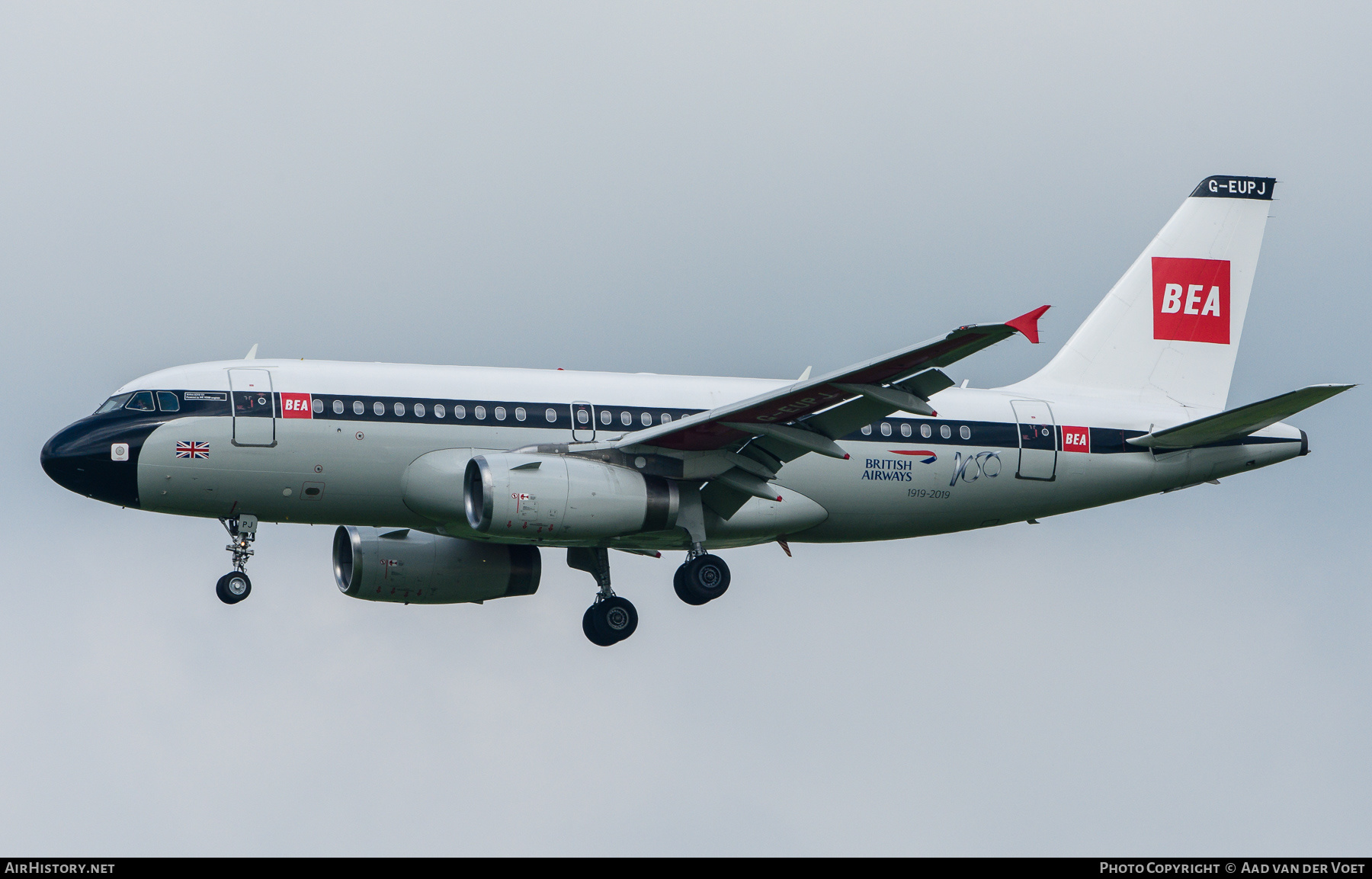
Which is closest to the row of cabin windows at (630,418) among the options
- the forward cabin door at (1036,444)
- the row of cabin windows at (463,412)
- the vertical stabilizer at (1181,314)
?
the row of cabin windows at (463,412)

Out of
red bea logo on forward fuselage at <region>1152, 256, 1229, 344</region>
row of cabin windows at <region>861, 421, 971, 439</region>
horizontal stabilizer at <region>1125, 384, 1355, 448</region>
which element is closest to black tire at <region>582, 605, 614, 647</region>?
row of cabin windows at <region>861, 421, 971, 439</region>

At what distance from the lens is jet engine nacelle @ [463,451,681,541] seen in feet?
105

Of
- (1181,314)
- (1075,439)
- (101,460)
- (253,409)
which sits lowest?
(101,460)

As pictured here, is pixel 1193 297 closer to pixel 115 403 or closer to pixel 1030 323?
pixel 1030 323

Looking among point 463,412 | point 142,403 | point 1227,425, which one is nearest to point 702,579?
point 463,412

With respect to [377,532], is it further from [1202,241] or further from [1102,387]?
[1202,241]

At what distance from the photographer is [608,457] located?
33.7m

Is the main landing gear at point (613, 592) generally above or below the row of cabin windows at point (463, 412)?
below

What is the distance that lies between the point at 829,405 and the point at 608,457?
475 centimetres

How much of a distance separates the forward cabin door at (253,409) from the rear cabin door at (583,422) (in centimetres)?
588

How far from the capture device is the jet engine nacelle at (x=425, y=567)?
37906 mm

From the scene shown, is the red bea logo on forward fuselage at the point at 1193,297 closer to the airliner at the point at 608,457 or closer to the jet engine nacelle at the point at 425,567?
the airliner at the point at 608,457

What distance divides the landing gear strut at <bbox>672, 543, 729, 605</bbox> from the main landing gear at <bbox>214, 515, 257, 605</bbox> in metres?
8.45

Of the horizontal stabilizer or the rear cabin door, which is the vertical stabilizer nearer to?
the horizontal stabilizer
